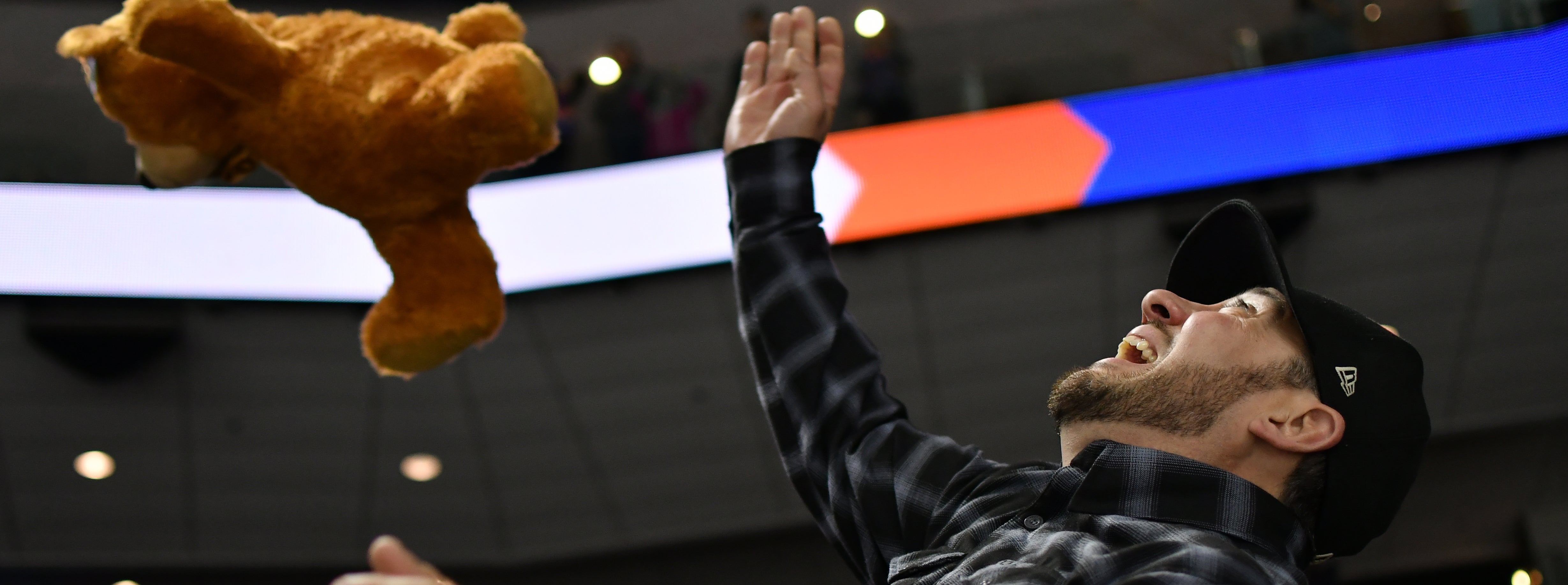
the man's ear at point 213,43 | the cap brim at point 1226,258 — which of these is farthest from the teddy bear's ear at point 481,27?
the cap brim at point 1226,258

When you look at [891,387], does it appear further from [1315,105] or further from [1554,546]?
[1554,546]

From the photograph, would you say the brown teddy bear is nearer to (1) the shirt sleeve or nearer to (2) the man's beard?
(1) the shirt sleeve

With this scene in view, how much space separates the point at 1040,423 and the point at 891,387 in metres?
0.77

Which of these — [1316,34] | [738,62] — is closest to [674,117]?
[738,62]

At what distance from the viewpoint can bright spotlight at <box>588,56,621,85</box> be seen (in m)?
3.92

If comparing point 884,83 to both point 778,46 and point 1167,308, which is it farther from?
point 1167,308

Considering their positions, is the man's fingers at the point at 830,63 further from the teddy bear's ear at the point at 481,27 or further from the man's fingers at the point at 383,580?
the man's fingers at the point at 383,580

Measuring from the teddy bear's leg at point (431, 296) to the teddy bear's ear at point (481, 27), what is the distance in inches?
6.6

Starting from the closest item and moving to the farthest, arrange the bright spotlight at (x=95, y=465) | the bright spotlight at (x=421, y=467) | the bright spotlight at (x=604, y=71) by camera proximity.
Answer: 1. the bright spotlight at (x=604, y=71)
2. the bright spotlight at (x=95, y=465)
3. the bright spotlight at (x=421, y=467)

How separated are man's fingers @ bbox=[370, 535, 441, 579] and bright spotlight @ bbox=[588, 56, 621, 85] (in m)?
3.51

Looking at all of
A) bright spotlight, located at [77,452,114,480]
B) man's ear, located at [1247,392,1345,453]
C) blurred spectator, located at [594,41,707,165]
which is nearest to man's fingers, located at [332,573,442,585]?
man's ear, located at [1247,392,1345,453]

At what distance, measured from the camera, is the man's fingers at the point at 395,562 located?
21.6 inches

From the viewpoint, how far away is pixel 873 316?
479 cm

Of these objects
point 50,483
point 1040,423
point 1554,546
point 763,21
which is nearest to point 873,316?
point 1040,423
